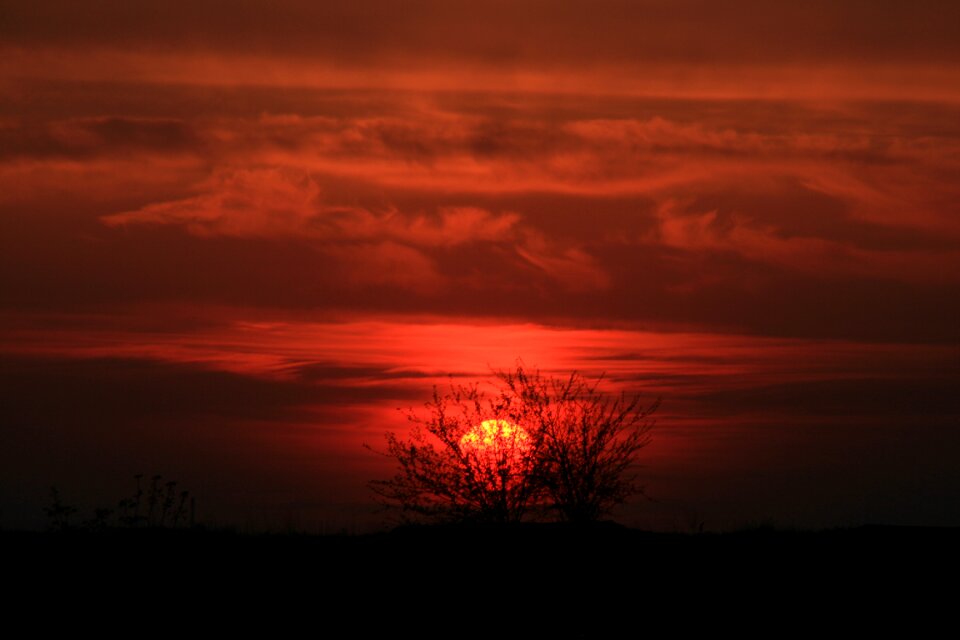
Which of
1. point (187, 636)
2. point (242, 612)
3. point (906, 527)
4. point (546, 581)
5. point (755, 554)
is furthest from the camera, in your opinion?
point (906, 527)

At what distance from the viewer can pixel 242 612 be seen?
44.3ft

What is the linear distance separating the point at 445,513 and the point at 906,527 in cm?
1099

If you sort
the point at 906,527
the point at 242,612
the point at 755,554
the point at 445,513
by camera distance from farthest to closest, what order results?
the point at 445,513, the point at 906,527, the point at 755,554, the point at 242,612

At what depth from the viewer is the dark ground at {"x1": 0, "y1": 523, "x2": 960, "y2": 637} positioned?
13406 mm

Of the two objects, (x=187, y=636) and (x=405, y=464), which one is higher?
(x=405, y=464)

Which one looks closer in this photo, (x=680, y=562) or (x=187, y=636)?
A: (x=187, y=636)

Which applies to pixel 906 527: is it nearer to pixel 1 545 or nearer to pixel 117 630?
pixel 117 630

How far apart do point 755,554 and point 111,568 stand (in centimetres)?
843

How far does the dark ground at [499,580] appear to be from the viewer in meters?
13.4

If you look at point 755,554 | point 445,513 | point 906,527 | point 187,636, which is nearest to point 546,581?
point 755,554

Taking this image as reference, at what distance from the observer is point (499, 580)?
49.2ft

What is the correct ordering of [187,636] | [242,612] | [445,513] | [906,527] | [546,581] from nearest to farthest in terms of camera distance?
[187,636] < [242,612] < [546,581] < [906,527] < [445,513]

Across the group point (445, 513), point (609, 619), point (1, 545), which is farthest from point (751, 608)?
point (445, 513)

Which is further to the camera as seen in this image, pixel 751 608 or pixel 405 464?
pixel 405 464
